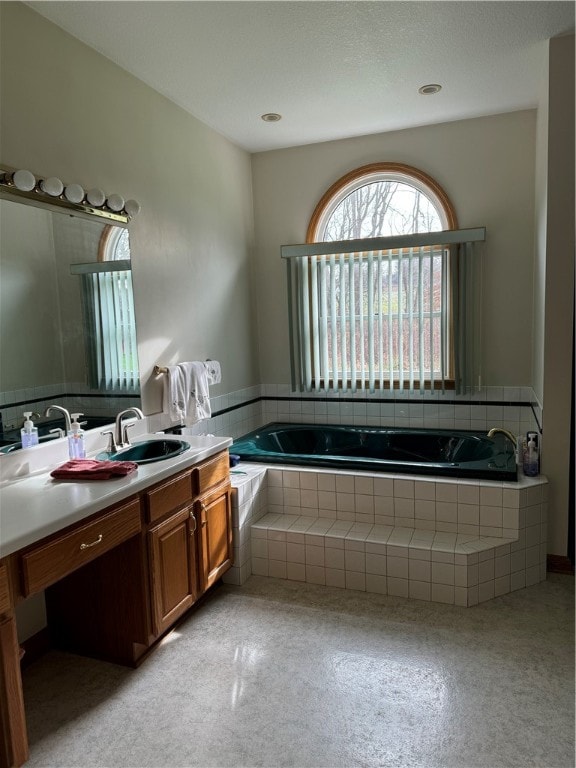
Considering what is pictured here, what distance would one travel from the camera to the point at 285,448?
399cm

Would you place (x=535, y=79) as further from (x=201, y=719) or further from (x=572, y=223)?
(x=201, y=719)

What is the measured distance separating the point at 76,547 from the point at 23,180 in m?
1.44

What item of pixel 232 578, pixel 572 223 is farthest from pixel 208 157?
pixel 232 578

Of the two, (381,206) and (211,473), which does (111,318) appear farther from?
(381,206)

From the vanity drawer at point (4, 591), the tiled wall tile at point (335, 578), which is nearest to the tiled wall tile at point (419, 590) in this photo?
the tiled wall tile at point (335, 578)

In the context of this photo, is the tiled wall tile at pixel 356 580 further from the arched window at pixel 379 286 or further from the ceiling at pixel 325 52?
the ceiling at pixel 325 52

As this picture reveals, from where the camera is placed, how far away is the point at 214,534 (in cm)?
266

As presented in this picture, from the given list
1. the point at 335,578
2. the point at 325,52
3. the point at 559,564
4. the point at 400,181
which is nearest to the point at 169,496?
the point at 335,578

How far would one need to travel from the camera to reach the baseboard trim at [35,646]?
223 cm

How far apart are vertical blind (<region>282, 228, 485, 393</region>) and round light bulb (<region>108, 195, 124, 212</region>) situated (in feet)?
5.39

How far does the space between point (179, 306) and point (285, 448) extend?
137 centimetres

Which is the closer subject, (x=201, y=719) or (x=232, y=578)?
(x=201, y=719)

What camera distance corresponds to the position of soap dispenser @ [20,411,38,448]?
219 centimetres

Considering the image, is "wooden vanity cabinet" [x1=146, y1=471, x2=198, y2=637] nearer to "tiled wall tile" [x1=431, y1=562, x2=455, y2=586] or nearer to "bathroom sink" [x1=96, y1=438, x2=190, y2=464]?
"bathroom sink" [x1=96, y1=438, x2=190, y2=464]
